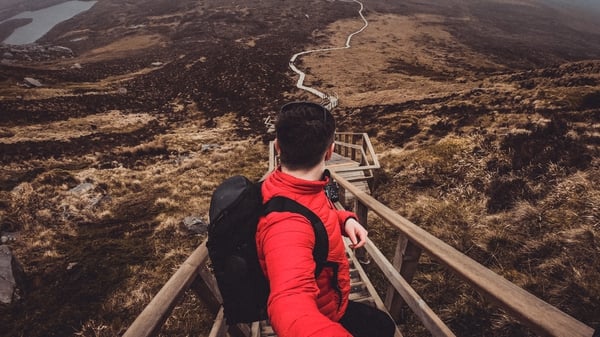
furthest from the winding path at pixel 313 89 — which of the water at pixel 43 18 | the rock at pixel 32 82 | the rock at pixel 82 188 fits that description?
the water at pixel 43 18

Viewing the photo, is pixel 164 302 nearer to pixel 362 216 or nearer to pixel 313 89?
pixel 362 216

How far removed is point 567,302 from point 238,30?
7786cm

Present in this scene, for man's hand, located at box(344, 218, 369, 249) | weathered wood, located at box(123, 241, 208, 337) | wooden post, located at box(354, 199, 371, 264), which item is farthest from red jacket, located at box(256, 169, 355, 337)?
wooden post, located at box(354, 199, 371, 264)

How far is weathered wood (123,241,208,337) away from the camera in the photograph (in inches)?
57.5

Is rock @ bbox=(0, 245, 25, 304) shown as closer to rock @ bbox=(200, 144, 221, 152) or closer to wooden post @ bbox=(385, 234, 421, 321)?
wooden post @ bbox=(385, 234, 421, 321)

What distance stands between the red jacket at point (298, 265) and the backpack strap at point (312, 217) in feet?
0.10

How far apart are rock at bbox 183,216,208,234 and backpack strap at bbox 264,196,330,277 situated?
6485mm

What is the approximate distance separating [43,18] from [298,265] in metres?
180

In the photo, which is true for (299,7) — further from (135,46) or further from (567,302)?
(567,302)

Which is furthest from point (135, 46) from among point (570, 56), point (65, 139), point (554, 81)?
point (570, 56)

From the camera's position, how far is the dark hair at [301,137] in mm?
1588

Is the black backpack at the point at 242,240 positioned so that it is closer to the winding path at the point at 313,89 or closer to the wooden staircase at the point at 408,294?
the wooden staircase at the point at 408,294

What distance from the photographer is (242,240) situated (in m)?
1.48

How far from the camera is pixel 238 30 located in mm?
69500
